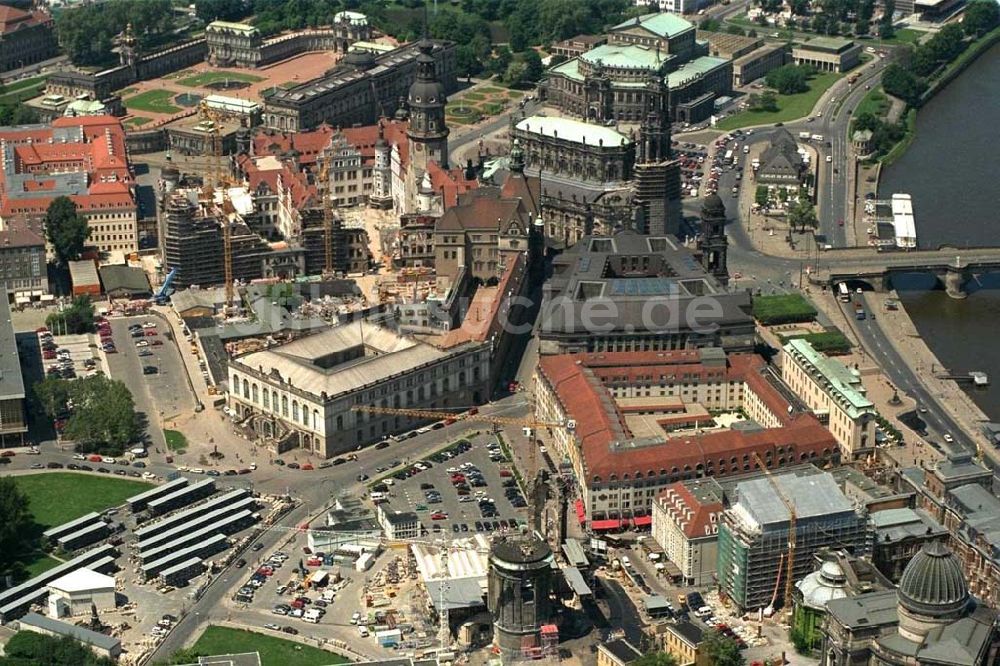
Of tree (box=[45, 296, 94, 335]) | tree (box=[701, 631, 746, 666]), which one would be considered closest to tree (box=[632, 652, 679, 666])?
tree (box=[701, 631, 746, 666])

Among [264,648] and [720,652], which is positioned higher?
[720,652]

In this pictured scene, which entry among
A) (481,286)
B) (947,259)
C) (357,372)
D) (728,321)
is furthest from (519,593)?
(947,259)

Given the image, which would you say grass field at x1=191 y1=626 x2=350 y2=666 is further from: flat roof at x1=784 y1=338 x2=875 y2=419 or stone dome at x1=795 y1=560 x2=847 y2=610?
flat roof at x1=784 y1=338 x2=875 y2=419

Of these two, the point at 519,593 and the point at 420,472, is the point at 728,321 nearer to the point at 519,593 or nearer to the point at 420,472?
the point at 420,472

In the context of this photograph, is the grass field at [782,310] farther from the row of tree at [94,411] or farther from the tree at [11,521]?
the tree at [11,521]

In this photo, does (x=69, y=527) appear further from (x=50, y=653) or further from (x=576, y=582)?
(x=576, y=582)

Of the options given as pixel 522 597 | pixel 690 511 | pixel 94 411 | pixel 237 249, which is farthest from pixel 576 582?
pixel 237 249
